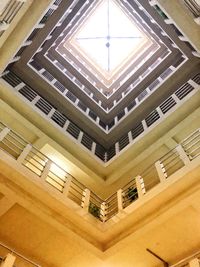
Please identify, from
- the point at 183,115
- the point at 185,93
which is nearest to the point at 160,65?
the point at 185,93

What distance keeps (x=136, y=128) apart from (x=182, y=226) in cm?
730

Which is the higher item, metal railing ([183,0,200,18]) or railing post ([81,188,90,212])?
metal railing ([183,0,200,18])

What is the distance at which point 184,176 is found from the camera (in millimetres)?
7242

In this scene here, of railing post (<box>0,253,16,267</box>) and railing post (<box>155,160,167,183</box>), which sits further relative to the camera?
railing post (<box>155,160,167,183</box>)

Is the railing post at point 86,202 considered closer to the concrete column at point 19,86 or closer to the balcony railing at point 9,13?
the balcony railing at point 9,13

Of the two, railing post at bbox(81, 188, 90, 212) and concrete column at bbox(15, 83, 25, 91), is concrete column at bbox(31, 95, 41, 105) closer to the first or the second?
concrete column at bbox(15, 83, 25, 91)

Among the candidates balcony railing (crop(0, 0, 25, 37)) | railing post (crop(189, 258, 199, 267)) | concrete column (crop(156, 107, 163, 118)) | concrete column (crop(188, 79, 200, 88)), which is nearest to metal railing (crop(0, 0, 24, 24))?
balcony railing (crop(0, 0, 25, 37))

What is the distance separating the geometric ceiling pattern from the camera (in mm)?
14258

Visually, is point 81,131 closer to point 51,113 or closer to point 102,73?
point 51,113

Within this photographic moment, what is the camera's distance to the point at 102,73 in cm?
2167

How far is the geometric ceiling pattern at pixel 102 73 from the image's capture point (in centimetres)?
1426

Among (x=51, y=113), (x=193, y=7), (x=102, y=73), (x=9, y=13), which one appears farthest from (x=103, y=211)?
(x=102, y=73)

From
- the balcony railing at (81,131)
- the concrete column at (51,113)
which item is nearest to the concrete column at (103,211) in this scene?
the balcony railing at (81,131)

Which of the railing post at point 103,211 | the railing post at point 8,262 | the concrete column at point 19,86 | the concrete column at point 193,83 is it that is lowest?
the concrete column at point 19,86
